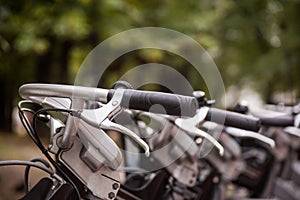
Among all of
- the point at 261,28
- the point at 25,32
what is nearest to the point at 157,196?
the point at 25,32

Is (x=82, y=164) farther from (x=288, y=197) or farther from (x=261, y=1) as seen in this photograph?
(x=261, y=1)

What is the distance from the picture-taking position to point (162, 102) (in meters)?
1.57

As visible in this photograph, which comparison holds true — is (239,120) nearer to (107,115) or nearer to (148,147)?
(148,147)

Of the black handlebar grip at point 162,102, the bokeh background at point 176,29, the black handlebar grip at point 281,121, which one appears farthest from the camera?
the bokeh background at point 176,29

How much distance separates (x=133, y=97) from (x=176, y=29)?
739cm

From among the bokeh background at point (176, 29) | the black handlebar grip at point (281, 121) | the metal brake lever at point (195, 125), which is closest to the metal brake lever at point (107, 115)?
the metal brake lever at point (195, 125)

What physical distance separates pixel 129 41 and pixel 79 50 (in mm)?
2569

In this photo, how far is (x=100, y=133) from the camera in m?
1.68

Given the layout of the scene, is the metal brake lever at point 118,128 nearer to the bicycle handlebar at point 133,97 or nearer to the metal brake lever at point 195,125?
the bicycle handlebar at point 133,97

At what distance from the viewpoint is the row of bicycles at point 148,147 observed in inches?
64.7

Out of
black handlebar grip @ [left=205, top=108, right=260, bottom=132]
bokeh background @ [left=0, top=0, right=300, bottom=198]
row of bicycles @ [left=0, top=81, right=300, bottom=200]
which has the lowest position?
row of bicycles @ [left=0, top=81, right=300, bottom=200]

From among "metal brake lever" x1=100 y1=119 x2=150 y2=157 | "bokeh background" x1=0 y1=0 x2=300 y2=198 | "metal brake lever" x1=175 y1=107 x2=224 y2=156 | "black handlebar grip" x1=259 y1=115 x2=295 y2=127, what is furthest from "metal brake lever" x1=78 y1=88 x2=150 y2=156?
"bokeh background" x1=0 y1=0 x2=300 y2=198

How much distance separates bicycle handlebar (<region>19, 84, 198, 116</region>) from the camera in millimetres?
1558

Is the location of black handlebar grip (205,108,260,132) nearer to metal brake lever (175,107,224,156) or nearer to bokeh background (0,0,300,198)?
metal brake lever (175,107,224,156)
